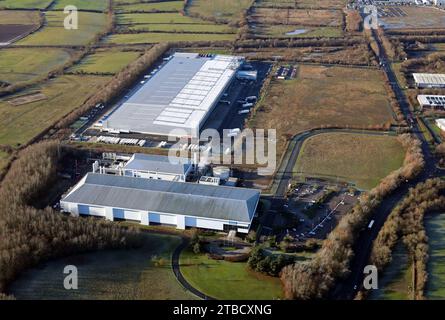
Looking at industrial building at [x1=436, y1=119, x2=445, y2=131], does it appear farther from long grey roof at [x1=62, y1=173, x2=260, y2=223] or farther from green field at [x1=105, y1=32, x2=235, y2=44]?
green field at [x1=105, y1=32, x2=235, y2=44]

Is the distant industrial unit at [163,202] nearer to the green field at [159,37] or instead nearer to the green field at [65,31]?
the green field at [159,37]

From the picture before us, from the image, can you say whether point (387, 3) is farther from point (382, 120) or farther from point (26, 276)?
point (26, 276)

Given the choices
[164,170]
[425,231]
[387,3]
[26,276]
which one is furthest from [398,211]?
[387,3]

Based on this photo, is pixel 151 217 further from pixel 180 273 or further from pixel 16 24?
pixel 16 24

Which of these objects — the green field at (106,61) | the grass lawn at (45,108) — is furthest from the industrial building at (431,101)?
the green field at (106,61)

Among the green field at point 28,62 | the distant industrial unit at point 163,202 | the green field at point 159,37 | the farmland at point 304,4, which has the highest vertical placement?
the farmland at point 304,4

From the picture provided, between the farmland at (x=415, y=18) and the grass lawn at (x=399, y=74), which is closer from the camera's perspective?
the grass lawn at (x=399, y=74)

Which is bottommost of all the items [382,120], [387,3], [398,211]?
[398,211]
